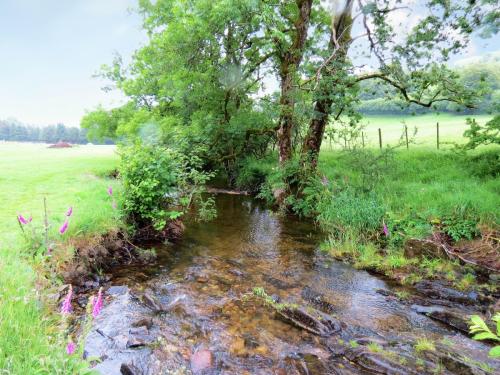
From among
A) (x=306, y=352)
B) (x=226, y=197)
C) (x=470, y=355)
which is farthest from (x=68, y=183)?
(x=470, y=355)

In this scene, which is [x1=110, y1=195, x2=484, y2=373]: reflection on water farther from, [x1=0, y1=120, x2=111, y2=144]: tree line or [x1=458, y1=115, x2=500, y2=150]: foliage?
[x1=0, y1=120, x2=111, y2=144]: tree line

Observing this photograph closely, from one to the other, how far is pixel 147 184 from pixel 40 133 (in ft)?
445

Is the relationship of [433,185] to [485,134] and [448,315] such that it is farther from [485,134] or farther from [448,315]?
[448,315]

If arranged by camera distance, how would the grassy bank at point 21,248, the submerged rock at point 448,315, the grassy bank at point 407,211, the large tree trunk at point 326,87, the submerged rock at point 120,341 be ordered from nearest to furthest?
the grassy bank at point 21,248 → the submerged rock at point 120,341 → the submerged rock at point 448,315 → the grassy bank at point 407,211 → the large tree trunk at point 326,87

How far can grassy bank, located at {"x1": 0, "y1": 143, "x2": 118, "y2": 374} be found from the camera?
2.93 metres

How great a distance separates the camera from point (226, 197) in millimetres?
18453

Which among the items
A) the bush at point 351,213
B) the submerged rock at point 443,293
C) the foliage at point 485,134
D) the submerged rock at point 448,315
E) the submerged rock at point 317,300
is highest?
the foliage at point 485,134

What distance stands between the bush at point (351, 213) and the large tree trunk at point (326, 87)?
2794 mm

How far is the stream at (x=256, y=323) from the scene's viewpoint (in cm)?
448

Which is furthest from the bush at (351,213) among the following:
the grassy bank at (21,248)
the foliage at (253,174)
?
the foliage at (253,174)

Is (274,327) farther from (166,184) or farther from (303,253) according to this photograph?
(166,184)

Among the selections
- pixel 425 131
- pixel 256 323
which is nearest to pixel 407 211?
pixel 256 323

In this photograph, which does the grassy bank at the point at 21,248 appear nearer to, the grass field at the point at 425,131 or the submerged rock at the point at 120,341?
the submerged rock at the point at 120,341

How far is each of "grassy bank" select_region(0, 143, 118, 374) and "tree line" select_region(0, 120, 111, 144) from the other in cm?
10950
